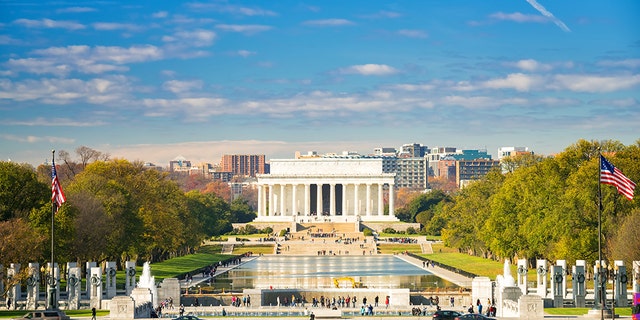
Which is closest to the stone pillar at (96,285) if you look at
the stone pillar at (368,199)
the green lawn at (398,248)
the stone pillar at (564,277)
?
the stone pillar at (564,277)

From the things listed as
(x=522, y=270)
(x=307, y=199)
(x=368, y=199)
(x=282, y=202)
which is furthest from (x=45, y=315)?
(x=368, y=199)

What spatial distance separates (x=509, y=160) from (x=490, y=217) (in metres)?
16.4

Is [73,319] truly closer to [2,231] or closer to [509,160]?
[2,231]

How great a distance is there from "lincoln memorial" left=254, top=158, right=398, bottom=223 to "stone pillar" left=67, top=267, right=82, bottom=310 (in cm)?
12060

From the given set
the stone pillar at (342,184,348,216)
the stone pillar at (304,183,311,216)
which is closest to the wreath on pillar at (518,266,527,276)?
the stone pillar at (304,183,311,216)

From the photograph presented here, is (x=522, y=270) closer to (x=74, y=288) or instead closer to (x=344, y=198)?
(x=74, y=288)

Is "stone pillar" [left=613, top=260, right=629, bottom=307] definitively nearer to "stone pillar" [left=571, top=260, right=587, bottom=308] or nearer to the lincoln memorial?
"stone pillar" [left=571, top=260, right=587, bottom=308]

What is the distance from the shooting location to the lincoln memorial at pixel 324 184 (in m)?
186

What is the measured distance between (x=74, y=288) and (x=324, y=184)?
129 metres

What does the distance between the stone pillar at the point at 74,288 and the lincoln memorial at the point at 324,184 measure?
120599mm

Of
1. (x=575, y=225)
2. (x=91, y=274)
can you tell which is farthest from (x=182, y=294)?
(x=575, y=225)

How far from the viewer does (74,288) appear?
205ft

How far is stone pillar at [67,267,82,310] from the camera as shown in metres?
62.3

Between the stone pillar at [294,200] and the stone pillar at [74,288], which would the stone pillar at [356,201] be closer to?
the stone pillar at [294,200]
